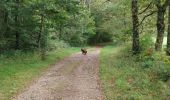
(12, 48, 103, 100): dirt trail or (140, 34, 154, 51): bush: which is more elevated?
(140, 34, 154, 51): bush

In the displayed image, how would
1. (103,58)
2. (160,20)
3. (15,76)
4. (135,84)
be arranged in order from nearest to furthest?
(135,84) < (15,76) < (160,20) < (103,58)

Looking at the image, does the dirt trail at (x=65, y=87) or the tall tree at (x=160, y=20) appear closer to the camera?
the dirt trail at (x=65, y=87)

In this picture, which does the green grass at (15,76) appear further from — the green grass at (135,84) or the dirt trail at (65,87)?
the green grass at (135,84)

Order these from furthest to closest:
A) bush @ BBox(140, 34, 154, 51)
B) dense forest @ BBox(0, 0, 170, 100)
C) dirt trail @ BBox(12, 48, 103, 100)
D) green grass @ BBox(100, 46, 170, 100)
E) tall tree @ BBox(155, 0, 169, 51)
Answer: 1. bush @ BBox(140, 34, 154, 51)
2. tall tree @ BBox(155, 0, 169, 51)
3. dense forest @ BBox(0, 0, 170, 100)
4. dirt trail @ BBox(12, 48, 103, 100)
5. green grass @ BBox(100, 46, 170, 100)

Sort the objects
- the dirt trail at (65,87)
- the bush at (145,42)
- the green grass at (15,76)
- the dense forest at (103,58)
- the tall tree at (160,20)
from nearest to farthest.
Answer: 1. the dirt trail at (65,87)
2. the green grass at (15,76)
3. the dense forest at (103,58)
4. the tall tree at (160,20)
5. the bush at (145,42)

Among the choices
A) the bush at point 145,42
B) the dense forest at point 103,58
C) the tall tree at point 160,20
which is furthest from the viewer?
the bush at point 145,42

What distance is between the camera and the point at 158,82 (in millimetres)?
13742

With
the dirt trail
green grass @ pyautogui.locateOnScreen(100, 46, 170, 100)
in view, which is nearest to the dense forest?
green grass @ pyautogui.locateOnScreen(100, 46, 170, 100)

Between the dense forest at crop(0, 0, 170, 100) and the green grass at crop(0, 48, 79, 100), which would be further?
the dense forest at crop(0, 0, 170, 100)

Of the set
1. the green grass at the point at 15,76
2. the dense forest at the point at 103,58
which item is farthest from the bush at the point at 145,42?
the green grass at the point at 15,76

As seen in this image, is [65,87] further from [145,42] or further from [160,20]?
[145,42]

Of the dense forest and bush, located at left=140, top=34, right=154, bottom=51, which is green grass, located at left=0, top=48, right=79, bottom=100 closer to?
the dense forest

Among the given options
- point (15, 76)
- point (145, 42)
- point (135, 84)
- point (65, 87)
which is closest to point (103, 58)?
point (145, 42)

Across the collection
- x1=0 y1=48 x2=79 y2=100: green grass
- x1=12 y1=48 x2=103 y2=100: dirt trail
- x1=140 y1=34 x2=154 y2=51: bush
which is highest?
x1=140 y1=34 x2=154 y2=51: bush
